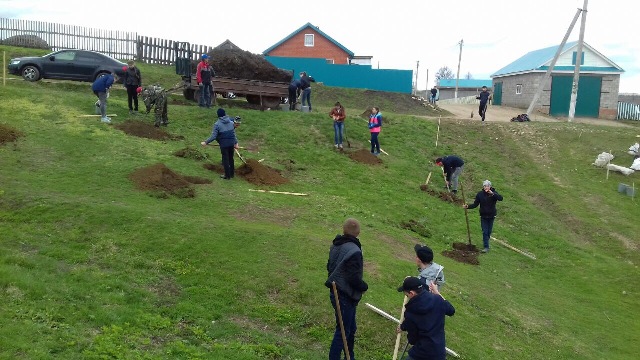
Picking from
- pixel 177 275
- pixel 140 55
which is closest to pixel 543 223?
pixel 177 275

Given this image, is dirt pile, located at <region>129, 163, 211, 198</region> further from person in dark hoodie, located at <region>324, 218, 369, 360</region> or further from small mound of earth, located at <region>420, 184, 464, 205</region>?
small mound of earth, located at <region>420, 184, 464, 205</region>

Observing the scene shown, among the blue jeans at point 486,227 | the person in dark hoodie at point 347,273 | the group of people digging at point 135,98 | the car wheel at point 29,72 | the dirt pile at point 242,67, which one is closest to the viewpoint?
the person in dark hoodie at point 347,273

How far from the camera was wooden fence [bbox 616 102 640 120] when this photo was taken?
46.2 meters

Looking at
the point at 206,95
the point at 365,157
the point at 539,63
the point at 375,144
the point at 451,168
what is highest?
the point at 539,63

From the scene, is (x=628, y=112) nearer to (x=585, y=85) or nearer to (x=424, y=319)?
(x=585, y=85)

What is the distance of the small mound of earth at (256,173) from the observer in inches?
715

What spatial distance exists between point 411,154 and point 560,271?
33.4 feet

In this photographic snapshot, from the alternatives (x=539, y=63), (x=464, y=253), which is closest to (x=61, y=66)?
(x=464, y=253)

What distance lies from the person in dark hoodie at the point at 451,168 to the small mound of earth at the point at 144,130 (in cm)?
999

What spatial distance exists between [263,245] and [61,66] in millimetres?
18440

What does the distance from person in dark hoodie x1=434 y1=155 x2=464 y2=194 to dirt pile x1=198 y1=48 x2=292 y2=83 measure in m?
10.8

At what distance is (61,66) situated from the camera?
86.0 ft

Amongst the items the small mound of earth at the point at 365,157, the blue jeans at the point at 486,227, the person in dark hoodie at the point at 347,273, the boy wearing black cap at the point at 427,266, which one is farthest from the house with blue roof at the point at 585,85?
the person in dark hoodie at the point at 347,273

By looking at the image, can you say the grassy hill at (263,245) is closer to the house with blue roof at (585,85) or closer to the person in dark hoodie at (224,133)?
the person in dark hoodie at (224,133)
